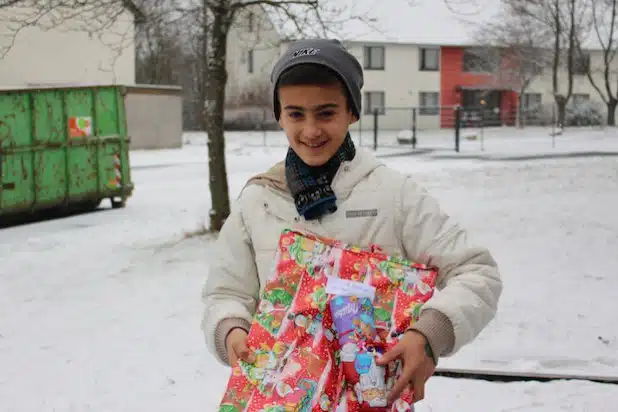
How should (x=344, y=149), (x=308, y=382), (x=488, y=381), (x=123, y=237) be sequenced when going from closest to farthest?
(x=308, y=382) < (x=344, y=149) < (x=488, y=381) < (x=123, y=237)

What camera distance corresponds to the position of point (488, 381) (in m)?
5.27

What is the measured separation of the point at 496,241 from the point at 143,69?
150ft

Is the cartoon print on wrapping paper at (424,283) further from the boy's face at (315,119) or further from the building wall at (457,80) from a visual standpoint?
the building wall at (457,80)

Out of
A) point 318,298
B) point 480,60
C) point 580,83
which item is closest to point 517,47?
point 480,60

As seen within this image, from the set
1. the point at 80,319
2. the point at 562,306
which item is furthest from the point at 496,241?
the point at 80,319

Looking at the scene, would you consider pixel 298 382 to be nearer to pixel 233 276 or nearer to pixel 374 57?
pixel 233 276

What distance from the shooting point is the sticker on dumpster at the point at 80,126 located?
14938mm

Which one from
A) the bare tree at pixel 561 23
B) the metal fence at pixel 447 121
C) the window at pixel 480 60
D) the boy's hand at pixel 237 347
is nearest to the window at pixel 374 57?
the metal fence at pixel 447 121

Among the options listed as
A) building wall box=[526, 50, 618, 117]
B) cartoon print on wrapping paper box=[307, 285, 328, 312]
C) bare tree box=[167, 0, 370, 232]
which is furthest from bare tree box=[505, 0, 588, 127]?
cartoon print on wrapping paper box=[307, 285, 328, 312]

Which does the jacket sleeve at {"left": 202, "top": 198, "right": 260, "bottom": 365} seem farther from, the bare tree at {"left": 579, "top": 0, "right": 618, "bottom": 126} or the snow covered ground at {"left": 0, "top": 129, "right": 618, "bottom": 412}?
the bare tree at {"left": 579, "top": 0, "right": 618, "bottom": 126}

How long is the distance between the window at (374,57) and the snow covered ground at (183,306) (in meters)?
37.2

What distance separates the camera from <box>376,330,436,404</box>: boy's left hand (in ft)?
6.27

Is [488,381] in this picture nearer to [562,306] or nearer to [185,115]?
[562,306]

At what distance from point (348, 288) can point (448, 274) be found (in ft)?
0.95
